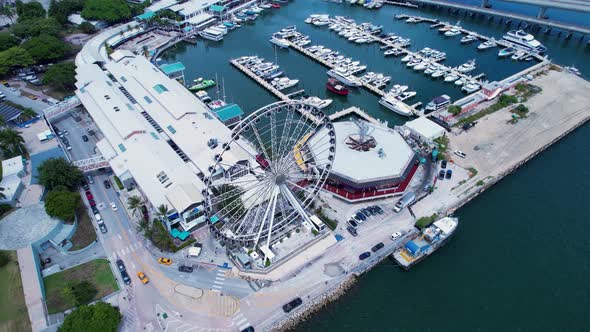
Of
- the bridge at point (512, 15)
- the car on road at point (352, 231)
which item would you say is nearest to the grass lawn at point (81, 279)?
the car on road at point (352, 231)

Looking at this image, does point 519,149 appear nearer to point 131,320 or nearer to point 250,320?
point 250,320

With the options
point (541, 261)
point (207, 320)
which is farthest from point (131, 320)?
point (541, 261)

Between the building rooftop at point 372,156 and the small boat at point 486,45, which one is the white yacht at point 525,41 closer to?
the small boat at point 486,45

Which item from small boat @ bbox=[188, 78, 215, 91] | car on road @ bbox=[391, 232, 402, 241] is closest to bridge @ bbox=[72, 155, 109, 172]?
small boat @ bbox=[188, 78, 215, 91]

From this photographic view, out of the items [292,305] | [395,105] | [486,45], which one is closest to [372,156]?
[395,105]

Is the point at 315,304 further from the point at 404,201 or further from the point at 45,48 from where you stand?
the point at 45,48
